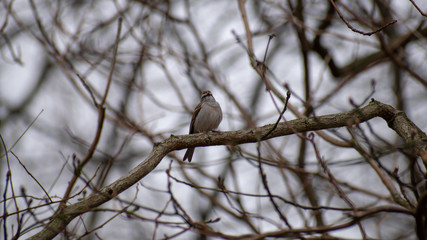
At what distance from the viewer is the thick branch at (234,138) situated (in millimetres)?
3484

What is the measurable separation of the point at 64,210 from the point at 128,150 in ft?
32.6

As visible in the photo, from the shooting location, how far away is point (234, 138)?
449 centimetres

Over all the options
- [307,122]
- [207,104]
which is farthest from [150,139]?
[307,122]

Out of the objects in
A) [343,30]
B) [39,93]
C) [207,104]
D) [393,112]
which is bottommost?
[393,112]

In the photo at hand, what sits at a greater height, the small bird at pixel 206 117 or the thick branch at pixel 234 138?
the small bird at pixel 206 117

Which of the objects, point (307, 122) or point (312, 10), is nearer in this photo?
point (307, 122)

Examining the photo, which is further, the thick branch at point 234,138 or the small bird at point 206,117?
the small bird at point 206,117

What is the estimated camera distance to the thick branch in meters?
3.48

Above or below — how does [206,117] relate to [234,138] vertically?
above

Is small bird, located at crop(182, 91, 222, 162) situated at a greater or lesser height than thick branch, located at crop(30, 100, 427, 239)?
greater

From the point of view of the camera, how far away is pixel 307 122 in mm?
4285

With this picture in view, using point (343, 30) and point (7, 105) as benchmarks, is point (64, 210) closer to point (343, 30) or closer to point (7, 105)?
point (343, 30)

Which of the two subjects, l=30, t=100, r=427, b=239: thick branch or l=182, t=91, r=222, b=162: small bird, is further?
l=182, t=91, r=222, b=162: small bird

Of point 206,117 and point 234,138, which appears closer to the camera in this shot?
point 234,138
